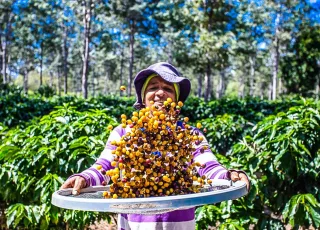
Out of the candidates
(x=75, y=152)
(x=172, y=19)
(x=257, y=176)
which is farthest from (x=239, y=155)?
(x=172, y=19)

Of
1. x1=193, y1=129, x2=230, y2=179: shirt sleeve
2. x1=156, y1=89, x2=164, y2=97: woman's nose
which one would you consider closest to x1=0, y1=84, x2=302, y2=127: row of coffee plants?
x1=156, y1=89, x2=164, y2=97: woman's nose

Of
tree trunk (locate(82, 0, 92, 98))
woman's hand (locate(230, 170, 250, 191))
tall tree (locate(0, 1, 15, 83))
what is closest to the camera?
woman's hand (locate(230, 170, 250, 191))

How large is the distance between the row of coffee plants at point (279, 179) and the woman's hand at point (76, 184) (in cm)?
147

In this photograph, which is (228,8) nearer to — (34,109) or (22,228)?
(34,109)

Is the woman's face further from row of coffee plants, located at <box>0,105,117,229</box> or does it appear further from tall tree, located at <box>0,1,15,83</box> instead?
tall tree, located at <box>0,1,15,83</box>

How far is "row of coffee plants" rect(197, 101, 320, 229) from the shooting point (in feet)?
9.47

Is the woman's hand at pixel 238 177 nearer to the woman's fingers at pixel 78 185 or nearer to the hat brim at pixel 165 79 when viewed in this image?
the hat brim at pixel 165 79

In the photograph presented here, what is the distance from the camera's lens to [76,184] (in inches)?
62.7

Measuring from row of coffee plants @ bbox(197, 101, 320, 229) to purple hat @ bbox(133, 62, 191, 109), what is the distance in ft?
4.13

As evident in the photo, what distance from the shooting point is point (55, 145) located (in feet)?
10.3

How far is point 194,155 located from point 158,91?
331 mm

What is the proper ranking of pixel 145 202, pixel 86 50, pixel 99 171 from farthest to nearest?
pixel 86 50 < pixel 99 171 < pixel 145 202

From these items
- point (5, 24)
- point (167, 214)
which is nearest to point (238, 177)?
point (167, 214)

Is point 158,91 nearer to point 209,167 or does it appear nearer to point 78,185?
point 209,167
